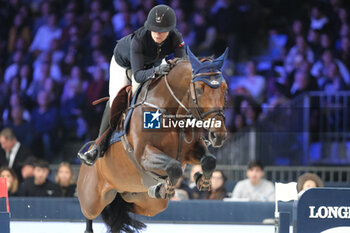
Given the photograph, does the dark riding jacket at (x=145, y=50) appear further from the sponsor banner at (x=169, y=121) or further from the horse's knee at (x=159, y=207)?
the horse's knee at (x=159, y=207)

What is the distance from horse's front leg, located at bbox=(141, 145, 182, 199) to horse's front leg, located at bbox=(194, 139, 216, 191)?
11.4 inches

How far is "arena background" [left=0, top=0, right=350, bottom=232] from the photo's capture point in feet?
34.5

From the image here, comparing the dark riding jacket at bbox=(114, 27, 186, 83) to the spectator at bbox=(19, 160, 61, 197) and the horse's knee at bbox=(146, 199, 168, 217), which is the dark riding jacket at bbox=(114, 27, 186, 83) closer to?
the horse's knee at bbox=(146, 199, 168, 217)

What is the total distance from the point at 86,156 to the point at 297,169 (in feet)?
13.7

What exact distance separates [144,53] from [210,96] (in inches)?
44.1

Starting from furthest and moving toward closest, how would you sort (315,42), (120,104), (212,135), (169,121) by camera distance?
(315,42) < (120,104) < (169,121) < (212,135)

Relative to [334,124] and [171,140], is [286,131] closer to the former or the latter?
[334,124]

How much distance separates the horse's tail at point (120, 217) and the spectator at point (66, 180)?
6.32ft

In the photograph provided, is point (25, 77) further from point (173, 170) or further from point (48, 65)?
point (173, 170)

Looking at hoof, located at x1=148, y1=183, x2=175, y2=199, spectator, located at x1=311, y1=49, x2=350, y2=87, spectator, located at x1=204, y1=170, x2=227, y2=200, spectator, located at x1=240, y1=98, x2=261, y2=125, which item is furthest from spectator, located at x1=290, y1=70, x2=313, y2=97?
hoof, located at x1=148, y1=183, x2=175, y2=199

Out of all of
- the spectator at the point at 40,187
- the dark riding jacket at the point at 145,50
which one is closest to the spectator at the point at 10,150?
the spectator at the point at 40,187

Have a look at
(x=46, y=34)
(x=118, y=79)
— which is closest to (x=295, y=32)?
(x=46, y=34)

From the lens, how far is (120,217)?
24.7 feet

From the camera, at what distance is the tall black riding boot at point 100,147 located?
6809 millimetres
